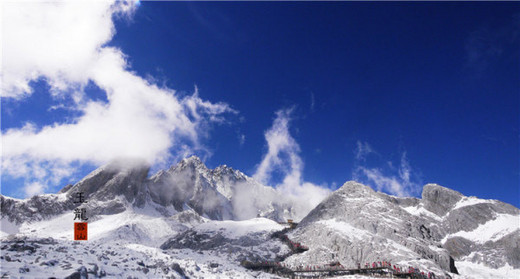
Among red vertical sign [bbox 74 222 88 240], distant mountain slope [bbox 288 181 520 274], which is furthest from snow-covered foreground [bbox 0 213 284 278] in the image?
distant mountain slope [bbox 288 181 520 274]

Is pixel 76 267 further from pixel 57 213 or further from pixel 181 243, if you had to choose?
pixel 57 213

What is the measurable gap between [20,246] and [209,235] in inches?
2983

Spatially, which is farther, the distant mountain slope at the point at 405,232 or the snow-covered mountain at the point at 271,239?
the distant mountain slope at the point at 405,232

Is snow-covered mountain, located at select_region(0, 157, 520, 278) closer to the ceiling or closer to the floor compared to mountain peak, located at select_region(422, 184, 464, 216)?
closer to the floor

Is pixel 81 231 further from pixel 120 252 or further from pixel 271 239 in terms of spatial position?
pixel 271 239

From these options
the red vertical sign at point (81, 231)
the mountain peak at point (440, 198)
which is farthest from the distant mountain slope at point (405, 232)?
the red vertical sign at point (81, 231)

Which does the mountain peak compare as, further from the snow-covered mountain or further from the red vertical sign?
the red vertical sign

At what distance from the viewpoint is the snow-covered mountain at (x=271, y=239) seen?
30.1 meters

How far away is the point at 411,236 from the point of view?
86500 mm

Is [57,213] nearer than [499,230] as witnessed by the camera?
No

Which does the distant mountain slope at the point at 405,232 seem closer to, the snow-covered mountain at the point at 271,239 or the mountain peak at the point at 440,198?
the snow-covered mountain at the point at 271,239

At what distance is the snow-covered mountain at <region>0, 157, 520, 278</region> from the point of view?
30.1 m

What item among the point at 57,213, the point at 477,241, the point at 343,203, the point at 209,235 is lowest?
the point at 477,241

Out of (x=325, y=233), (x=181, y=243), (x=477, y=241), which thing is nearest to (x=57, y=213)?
(x=181, y=243)
